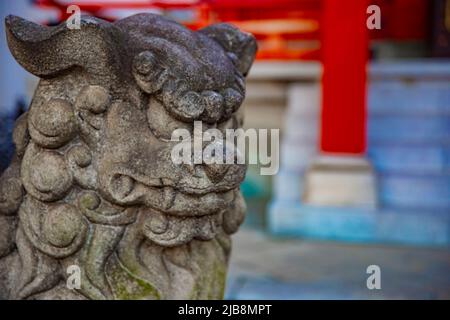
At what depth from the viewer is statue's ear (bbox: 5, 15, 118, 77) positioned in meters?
1.40

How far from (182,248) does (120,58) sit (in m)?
0.56

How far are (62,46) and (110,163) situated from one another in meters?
0.32

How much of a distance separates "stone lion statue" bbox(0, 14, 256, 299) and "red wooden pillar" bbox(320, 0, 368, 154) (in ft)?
7.71

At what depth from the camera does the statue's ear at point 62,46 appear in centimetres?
140

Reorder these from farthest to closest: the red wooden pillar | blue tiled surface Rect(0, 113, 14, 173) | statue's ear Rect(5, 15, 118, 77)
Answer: the red wooden pillar
blue tiled surface Rect(0, 113, 14, 173)
statue's ear Rect(5, 15, 118, 77)

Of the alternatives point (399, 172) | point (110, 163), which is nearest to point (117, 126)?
point (110, 163)

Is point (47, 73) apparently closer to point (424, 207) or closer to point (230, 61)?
point (230, 61)

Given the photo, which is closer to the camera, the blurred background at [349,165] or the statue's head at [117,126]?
the statue's head at [117,126]

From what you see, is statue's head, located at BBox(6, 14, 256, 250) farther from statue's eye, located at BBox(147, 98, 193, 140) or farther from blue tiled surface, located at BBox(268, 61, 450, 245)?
blue tiled surface, located at BBox(268, 61, 450, 245)

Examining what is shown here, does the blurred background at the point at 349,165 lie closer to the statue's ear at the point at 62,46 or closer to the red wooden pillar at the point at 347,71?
the red wooden pillar at the point at 347,71

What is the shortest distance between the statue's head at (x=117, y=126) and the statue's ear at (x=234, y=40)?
24cm

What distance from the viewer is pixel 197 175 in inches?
55.1

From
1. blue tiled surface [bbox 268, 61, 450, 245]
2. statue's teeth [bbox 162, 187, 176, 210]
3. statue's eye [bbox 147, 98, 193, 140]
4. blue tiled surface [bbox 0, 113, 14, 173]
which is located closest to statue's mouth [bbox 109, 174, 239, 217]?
statue's teeth [bbox 162, 187, 176, 210]

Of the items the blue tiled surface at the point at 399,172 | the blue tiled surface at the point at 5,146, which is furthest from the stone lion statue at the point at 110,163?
the blue tiled surface at the point at 399,172
